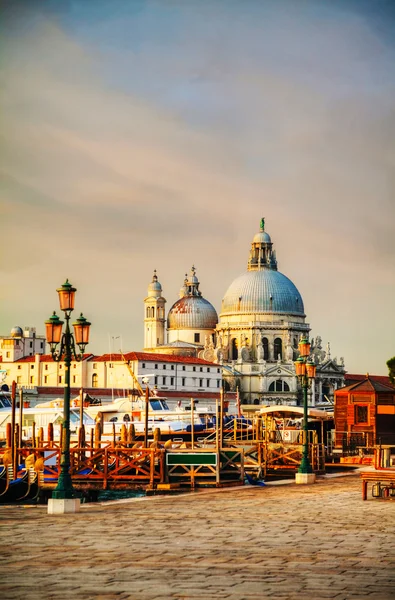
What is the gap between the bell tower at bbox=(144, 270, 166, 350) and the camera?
516 ft

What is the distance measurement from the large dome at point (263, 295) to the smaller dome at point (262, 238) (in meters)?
5.19

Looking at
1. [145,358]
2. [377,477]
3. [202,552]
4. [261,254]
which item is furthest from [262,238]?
[202,552]

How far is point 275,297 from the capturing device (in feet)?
500

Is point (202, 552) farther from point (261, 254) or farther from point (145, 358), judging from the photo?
point (261, 254)

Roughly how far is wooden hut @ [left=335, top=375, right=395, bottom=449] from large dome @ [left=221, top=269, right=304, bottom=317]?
98.2 m

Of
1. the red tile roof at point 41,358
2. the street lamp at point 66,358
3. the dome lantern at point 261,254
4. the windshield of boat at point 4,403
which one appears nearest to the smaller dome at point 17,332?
the red tile roof at point 41,358

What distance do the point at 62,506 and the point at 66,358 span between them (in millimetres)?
2912

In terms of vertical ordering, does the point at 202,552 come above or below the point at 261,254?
below

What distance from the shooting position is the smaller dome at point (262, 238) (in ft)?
523

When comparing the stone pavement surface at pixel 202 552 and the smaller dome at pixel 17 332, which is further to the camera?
the smaller dome at pixel 17 332

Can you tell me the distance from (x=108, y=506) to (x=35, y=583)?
31.6 ft

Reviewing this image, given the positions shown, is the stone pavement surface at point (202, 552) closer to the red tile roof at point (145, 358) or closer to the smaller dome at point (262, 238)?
the red tile roof at point (145, 358)

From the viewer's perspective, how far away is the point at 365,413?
52.1 meters

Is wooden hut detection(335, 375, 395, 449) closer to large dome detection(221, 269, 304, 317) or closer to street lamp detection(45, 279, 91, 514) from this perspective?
street lamp detection(45, 279, 91, 514)
